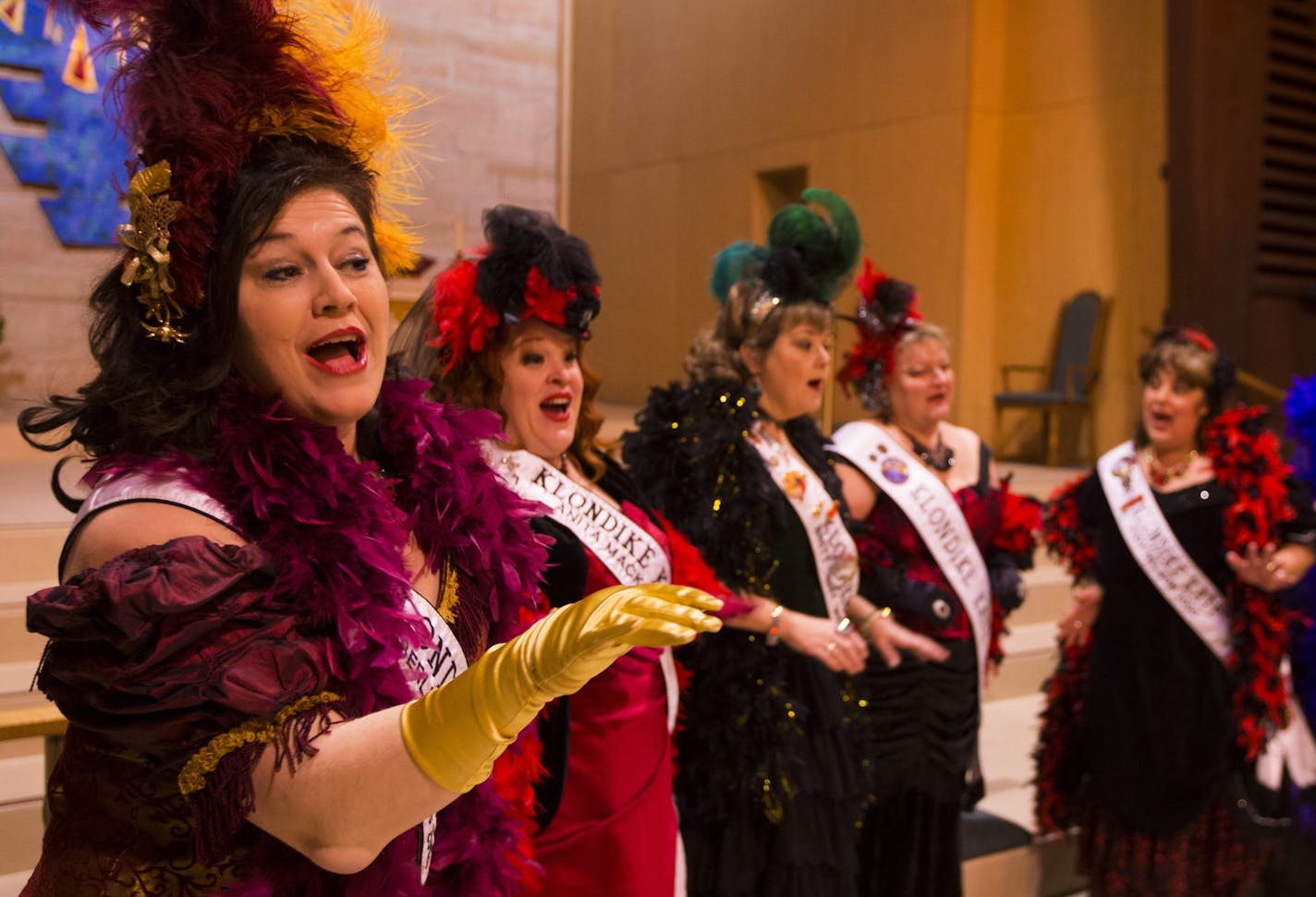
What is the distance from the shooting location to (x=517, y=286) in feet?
6.10

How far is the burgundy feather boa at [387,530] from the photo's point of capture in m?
1.01

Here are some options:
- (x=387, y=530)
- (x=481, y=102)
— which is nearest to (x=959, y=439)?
(x=387, y=530)

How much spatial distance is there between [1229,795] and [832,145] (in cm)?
582

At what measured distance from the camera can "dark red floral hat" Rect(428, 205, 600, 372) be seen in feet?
6.05

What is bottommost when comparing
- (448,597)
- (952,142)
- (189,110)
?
(448,597)

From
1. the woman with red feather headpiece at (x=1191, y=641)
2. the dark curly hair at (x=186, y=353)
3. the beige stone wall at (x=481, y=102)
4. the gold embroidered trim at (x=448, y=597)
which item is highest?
the beige stone wall at (x=481, y=102)

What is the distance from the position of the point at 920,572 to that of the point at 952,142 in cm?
509

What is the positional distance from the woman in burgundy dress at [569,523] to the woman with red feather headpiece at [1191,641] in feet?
4.96

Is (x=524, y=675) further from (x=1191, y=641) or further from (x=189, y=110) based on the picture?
(x=1191, y=641)

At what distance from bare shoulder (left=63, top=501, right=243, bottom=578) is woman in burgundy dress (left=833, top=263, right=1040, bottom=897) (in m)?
1.84

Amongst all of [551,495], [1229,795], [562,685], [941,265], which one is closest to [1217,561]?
[1229,795]

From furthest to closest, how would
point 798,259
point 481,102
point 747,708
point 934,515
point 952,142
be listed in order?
point 952,142
point 481,102
point 934,515
point 798,259
point 747,708

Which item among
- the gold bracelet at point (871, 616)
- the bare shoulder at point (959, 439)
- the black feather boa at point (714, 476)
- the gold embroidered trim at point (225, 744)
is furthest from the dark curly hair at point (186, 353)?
the bare shoulder at point (959, 439)

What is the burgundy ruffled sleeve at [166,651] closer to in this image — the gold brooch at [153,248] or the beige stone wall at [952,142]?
the gold brooch at [153,248]
